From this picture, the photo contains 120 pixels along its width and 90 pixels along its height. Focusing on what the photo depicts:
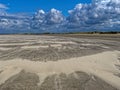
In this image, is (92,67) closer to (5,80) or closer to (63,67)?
(63,67)

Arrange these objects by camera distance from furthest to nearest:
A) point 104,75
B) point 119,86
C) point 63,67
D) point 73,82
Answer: point 63,67, point 104,75, point 73,82, point 119,86

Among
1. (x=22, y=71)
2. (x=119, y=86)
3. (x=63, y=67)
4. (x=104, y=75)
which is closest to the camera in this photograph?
(x=119, y=86)

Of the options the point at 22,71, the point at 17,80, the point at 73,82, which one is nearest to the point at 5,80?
the point at 17,80

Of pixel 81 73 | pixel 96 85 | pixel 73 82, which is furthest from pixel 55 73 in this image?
pixel 96 85

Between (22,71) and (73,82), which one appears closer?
(73,82)

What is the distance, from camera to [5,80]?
31.1 feet

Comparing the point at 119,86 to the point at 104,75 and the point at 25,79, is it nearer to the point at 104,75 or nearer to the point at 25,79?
the point at 104,75

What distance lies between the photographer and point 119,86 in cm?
856

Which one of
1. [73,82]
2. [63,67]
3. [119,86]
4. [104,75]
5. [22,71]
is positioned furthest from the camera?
[63,67]

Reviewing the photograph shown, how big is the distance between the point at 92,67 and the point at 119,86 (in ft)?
13.0

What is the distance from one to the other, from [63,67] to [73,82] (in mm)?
3309

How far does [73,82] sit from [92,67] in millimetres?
3579

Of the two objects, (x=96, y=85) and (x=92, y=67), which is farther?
(x=92, y=67)

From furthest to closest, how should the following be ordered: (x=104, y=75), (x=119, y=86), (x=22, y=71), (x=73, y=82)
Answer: (x=22, y=71) < (x=104, y=75) < (x=73, y=82) < (x=119, y=86)
